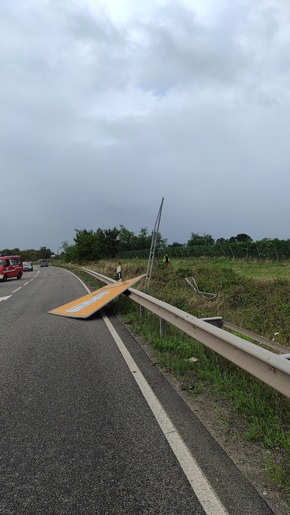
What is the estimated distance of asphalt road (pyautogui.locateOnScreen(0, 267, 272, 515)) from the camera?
2531mm

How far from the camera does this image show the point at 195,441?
10.9 ft

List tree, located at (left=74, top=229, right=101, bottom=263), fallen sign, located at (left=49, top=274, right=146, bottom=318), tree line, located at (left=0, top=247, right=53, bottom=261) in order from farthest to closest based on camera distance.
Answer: tree line, located at (left=0, top=247, right=53, bottom=261)
tree, located at (left=74, top=229, right=101, bottom=263)
fallen sign, located at (left=49, top=274, right=146, bottom=318)

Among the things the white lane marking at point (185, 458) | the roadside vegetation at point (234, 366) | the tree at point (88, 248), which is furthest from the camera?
the tree at point (88, 248)

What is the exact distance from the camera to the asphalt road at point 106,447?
8.30 ft

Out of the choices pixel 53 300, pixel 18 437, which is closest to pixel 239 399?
pixel 18 437

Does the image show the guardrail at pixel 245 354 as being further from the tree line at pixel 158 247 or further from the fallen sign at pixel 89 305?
the tree line at pixel 158 247

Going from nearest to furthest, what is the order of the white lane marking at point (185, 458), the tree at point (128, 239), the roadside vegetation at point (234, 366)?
the white lane marking at point (185, 458), the roadside vegetation at point (234, 366), the tree at point (128, 239)

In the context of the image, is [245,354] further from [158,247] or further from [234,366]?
[158,247]

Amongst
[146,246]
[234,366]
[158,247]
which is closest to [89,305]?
[234,366]

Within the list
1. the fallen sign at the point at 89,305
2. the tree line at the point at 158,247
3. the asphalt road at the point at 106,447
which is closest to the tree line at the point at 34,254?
the tree line at the point at 158,247

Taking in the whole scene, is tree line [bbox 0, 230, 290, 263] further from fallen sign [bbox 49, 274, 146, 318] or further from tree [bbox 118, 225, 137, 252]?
fallen sign [bbox 49, 274, 146, 318]

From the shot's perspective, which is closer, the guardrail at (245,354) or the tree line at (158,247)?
the guardrail at (245,354)

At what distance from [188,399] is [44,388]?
1.77 metres

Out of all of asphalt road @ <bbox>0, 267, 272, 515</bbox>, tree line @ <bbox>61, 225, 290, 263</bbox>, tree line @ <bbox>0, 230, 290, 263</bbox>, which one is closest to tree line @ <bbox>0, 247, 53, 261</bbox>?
tree line @ <bbox>0, 230, 290, 263</bbox>
